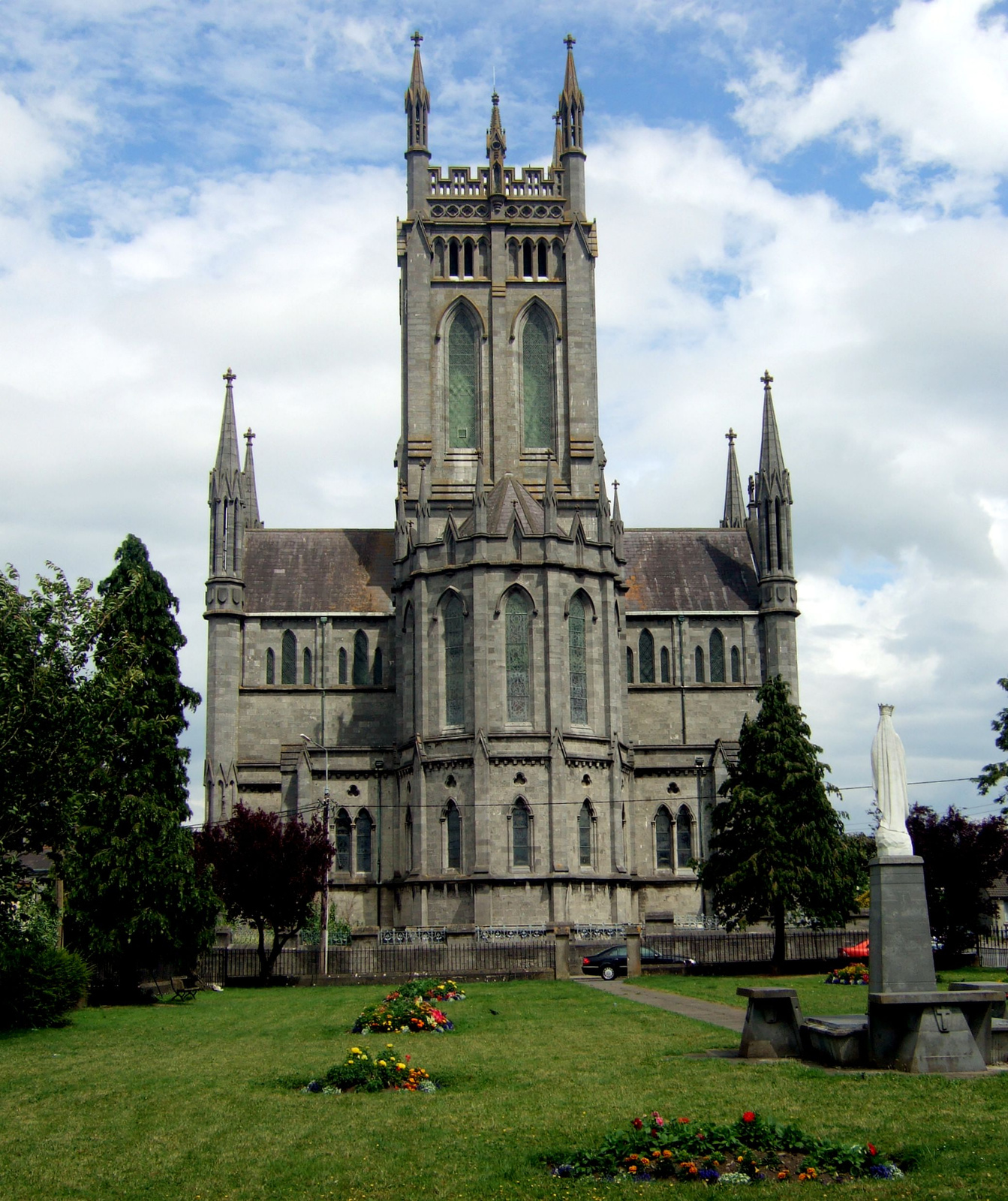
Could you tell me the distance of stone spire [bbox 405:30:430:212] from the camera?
72.9 meters

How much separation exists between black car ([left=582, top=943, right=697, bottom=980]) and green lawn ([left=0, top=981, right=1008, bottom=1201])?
1844cm

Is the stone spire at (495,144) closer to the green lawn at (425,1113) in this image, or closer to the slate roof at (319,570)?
the slate roof at (319,570)

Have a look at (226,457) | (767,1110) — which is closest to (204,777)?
(226,457)

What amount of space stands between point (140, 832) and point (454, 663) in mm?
24336

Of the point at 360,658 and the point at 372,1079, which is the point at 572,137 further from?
the point at 372,1079

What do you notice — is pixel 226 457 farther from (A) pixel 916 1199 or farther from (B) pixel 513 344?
(A) pixel 916 1199

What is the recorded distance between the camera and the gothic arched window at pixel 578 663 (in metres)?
60.9

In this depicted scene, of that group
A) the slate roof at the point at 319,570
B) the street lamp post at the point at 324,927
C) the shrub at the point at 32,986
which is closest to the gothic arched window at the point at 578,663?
the street lamp post at the point at 324,927

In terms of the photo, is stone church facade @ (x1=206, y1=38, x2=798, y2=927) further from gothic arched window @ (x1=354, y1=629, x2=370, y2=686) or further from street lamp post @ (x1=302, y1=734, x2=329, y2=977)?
street lamp post @ (x1=302, y1=734, x2=329, y2=977)

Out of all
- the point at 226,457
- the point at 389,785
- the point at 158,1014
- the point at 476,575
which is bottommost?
the point at 158,1014

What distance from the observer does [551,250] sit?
73125 millimetres

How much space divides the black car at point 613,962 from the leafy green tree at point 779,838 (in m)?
2.87

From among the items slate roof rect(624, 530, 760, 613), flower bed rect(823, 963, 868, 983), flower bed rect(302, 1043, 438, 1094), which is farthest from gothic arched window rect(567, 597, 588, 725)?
flower bed rect(302, 1043, 438, 1094)

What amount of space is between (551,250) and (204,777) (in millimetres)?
31617
